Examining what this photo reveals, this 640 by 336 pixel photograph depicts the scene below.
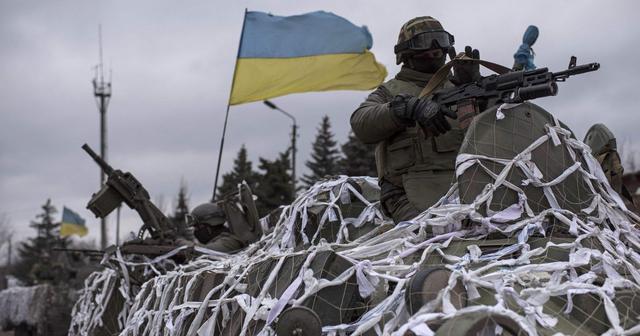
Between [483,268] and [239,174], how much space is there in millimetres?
A: 24221

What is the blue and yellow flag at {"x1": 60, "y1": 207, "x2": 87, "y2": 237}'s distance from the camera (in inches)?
1193

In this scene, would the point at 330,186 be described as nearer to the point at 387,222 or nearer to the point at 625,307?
the point at 387,222

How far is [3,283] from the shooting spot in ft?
105

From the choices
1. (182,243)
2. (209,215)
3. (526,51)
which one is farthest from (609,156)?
(209,215)

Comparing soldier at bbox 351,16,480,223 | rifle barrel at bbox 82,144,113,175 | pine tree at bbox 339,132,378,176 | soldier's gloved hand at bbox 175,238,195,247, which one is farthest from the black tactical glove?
pine tree at bbox 339,132,378,176

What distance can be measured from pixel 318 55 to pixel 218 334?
881 cm

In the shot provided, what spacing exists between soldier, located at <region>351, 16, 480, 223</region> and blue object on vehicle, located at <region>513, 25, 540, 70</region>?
421 millimetres

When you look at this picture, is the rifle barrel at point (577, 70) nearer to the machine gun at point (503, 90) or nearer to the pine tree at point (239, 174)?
the machine gun at point (503, 90)

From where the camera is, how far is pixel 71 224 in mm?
30328

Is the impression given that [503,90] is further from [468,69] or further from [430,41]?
[430,41]

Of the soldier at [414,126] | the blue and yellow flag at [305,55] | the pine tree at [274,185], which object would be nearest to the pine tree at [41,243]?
the pine tree at [274,185]

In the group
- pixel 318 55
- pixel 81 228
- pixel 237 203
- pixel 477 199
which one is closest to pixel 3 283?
pixel 81 228

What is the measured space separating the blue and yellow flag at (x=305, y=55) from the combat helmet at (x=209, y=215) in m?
2.44

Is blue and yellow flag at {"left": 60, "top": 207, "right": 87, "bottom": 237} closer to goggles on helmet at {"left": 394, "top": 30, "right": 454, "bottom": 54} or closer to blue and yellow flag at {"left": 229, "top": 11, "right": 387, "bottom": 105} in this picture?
blue and yellow flag at {"left": 229, "top": 11, "right": 387, "bottom": 105}
